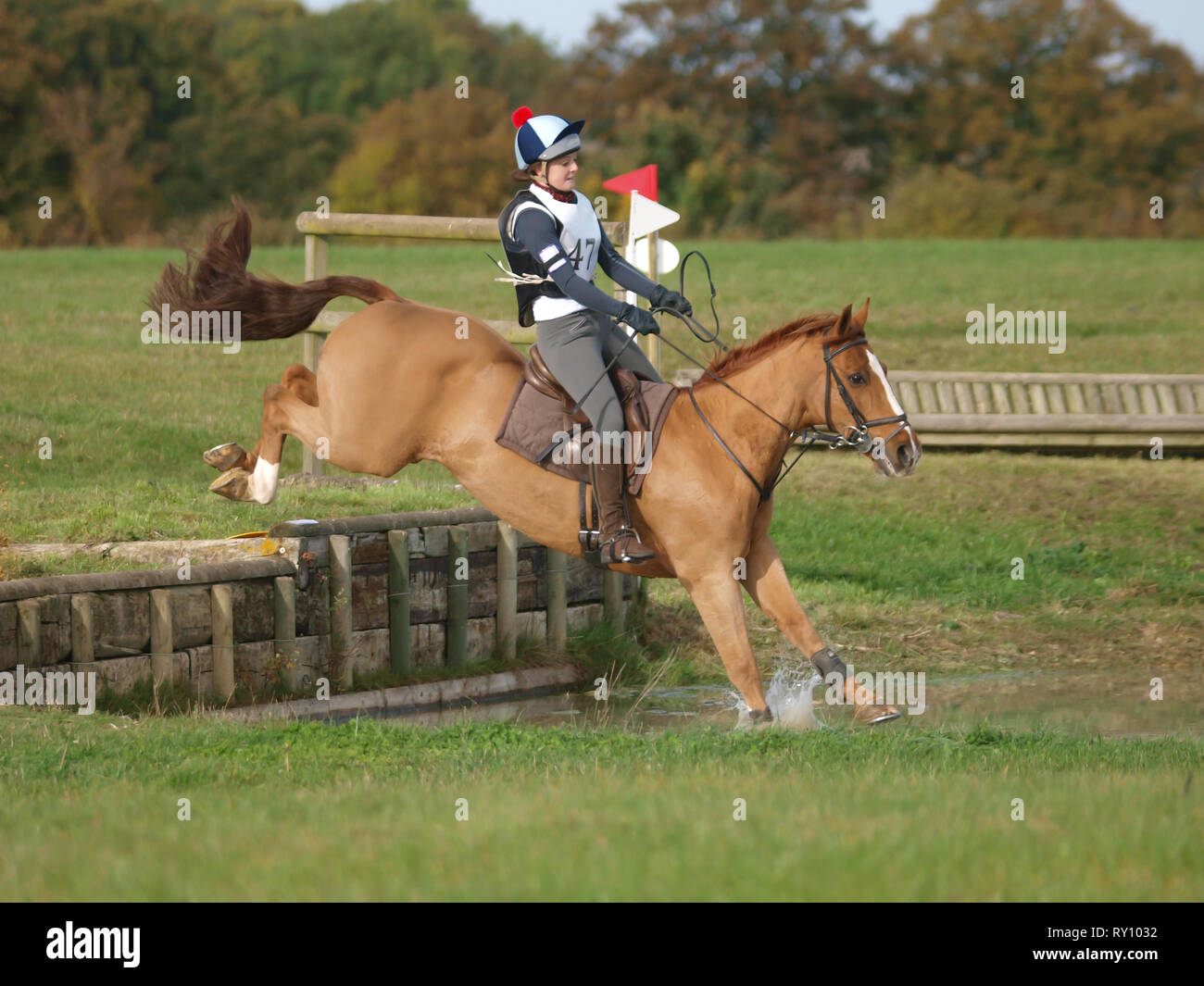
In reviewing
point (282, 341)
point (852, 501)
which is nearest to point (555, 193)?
point (852, 501)

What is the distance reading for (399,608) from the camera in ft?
35.9

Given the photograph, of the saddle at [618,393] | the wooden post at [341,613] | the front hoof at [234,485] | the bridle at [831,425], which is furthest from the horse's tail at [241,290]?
the bridle at [831,425]

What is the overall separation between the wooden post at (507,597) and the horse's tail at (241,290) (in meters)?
2.97

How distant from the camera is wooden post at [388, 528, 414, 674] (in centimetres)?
1094

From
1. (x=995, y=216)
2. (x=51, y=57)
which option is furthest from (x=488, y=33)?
(x=995, y=216)

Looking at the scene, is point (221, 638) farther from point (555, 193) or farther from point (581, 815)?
point (581, 815)

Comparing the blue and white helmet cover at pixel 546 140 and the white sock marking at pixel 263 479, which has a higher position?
the blue and white helmet cover at pixel 546 140

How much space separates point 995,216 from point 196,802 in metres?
35.6

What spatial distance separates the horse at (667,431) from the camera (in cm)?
825

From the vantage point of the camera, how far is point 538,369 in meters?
8.41
